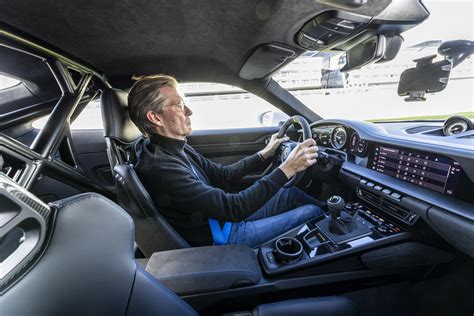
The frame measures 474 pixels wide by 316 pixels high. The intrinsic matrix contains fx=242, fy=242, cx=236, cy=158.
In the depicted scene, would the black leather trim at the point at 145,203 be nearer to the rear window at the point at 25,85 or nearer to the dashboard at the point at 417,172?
the dashboard at the point at 417,172

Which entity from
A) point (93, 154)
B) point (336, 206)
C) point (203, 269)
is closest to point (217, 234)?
point (203, 269)

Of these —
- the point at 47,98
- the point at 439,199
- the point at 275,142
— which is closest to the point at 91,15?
the point at 47,98

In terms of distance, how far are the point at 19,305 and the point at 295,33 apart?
1536mm

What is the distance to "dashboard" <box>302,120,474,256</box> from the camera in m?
0.85

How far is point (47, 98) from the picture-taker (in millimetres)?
1869

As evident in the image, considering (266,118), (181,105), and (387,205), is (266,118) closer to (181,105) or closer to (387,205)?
(181,105)

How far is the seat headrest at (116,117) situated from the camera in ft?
4.80

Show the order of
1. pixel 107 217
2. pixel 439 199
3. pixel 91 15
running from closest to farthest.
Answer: pixel 107 217, pixel 439 199, pixel 91 15

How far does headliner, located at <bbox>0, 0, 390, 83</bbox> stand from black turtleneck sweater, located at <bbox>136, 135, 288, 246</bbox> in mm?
644

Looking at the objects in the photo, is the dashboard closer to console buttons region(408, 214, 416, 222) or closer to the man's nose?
console buttons region(408, 214, 416, 222)

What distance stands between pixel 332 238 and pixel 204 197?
649 mm

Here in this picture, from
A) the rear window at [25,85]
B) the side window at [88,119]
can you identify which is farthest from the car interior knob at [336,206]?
the rear window at [25,85]

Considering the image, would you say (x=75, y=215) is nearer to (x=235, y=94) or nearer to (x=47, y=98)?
(x=47, y=98)

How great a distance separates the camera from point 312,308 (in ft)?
2.98
